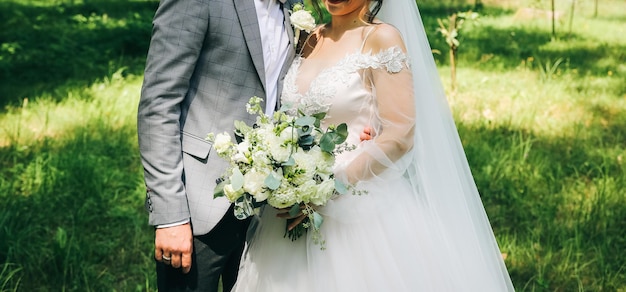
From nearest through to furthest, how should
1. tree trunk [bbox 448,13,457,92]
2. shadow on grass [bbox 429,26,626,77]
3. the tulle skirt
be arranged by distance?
the tulle skirt, tree trunk [bbox 448,13,457,92], shadow on grass [bbox 429,26,626,77]

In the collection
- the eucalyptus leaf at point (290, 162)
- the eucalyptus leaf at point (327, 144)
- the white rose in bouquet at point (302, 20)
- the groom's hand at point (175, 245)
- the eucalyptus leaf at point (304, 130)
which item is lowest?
the groom's hand at point (175, 245)

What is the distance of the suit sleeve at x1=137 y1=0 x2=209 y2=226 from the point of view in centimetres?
232

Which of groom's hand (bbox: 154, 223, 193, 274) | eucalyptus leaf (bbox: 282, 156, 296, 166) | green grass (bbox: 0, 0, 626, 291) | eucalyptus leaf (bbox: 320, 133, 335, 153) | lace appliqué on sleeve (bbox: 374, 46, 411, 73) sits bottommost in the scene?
green grass (bbox: 0, 0, 626, 291)

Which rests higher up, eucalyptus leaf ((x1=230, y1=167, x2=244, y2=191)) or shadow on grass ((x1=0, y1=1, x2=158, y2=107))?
eucalyptus leaf ((x1=230, y1=167, x2=244, y2=191))

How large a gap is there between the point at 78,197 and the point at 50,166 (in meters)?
0.44

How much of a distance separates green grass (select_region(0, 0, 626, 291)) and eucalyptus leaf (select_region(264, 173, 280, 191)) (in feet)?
6.16

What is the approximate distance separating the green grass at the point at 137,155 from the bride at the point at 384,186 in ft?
4.58

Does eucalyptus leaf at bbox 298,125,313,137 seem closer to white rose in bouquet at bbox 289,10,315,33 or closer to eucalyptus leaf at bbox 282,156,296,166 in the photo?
eucalyptus leaf at bbox 282,156,296,166

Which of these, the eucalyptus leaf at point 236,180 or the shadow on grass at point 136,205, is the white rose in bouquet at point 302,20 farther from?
the shadow on grass at point 136,205

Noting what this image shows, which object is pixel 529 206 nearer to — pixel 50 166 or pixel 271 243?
pixel 271 243

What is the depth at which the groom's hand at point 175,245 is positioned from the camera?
7.91 ft

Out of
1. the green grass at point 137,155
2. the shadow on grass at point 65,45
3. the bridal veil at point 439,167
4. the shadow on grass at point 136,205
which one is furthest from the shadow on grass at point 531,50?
the bridal veil at point 439,167

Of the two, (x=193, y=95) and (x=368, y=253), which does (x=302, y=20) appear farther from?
(x=368, y=253)

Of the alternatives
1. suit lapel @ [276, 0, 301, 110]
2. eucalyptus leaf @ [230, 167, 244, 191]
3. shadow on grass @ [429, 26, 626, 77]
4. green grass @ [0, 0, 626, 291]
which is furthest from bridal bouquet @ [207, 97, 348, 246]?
shadow on grass @ [429, 26, 626, 77]
